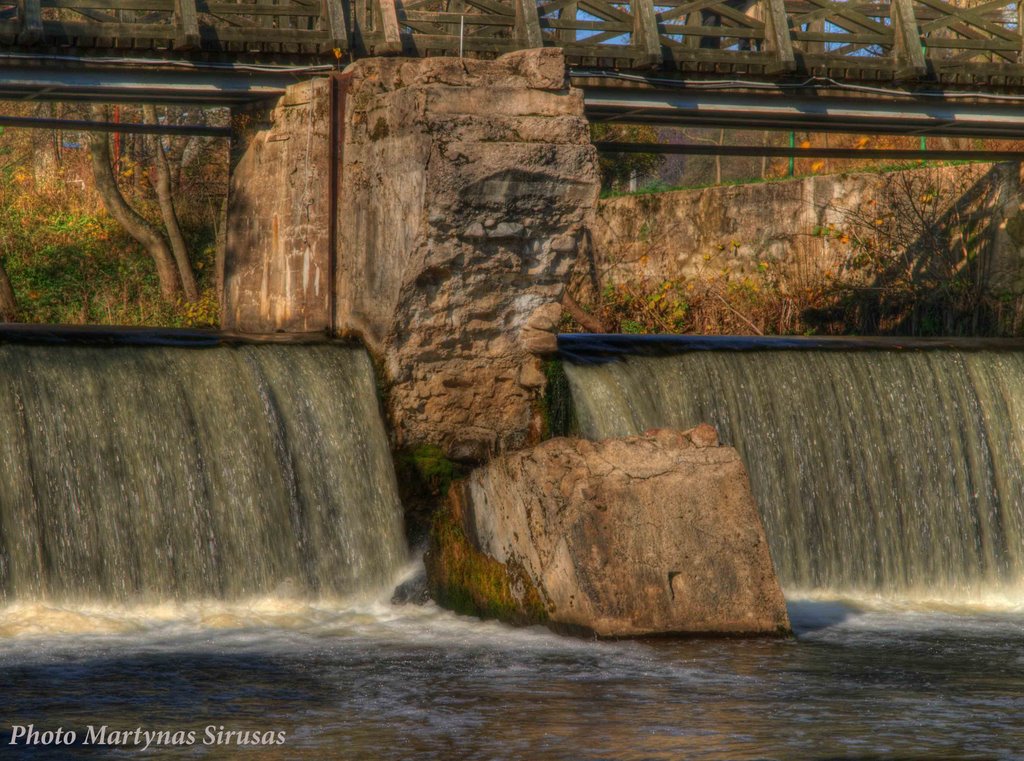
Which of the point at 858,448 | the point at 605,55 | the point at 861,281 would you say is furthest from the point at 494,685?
the point at 861,281

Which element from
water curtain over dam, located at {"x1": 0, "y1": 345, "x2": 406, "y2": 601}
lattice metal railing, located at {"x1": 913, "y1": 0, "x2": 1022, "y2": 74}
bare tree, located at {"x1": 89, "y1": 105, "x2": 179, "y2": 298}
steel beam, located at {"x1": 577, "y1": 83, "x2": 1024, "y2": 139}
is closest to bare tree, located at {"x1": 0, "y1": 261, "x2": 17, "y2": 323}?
bare tree, located at {"x1": 89, "y1": 105, "x2": 179, "y2": 298}

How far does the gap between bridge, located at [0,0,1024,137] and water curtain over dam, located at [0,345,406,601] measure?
9.55 ft

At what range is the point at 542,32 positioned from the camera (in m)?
14.7

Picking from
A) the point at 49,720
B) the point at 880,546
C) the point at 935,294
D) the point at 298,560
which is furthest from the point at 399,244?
the point at 935,294

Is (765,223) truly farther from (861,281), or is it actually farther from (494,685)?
(494,685)

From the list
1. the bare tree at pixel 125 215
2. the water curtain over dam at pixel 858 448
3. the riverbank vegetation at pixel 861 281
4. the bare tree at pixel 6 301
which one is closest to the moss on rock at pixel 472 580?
the water curtain over dam at pixel 858 448

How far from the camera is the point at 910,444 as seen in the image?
13242 millimetres

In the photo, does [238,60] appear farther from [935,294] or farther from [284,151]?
[935,294]

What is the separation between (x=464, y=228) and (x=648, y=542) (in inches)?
114

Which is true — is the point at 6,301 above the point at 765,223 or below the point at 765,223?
below

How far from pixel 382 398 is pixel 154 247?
13456mm

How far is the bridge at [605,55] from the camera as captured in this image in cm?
1304

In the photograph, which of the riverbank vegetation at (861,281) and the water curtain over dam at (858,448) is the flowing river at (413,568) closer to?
the water curtain over dam at (858,448)

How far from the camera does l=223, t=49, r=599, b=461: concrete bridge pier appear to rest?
11125 mm
